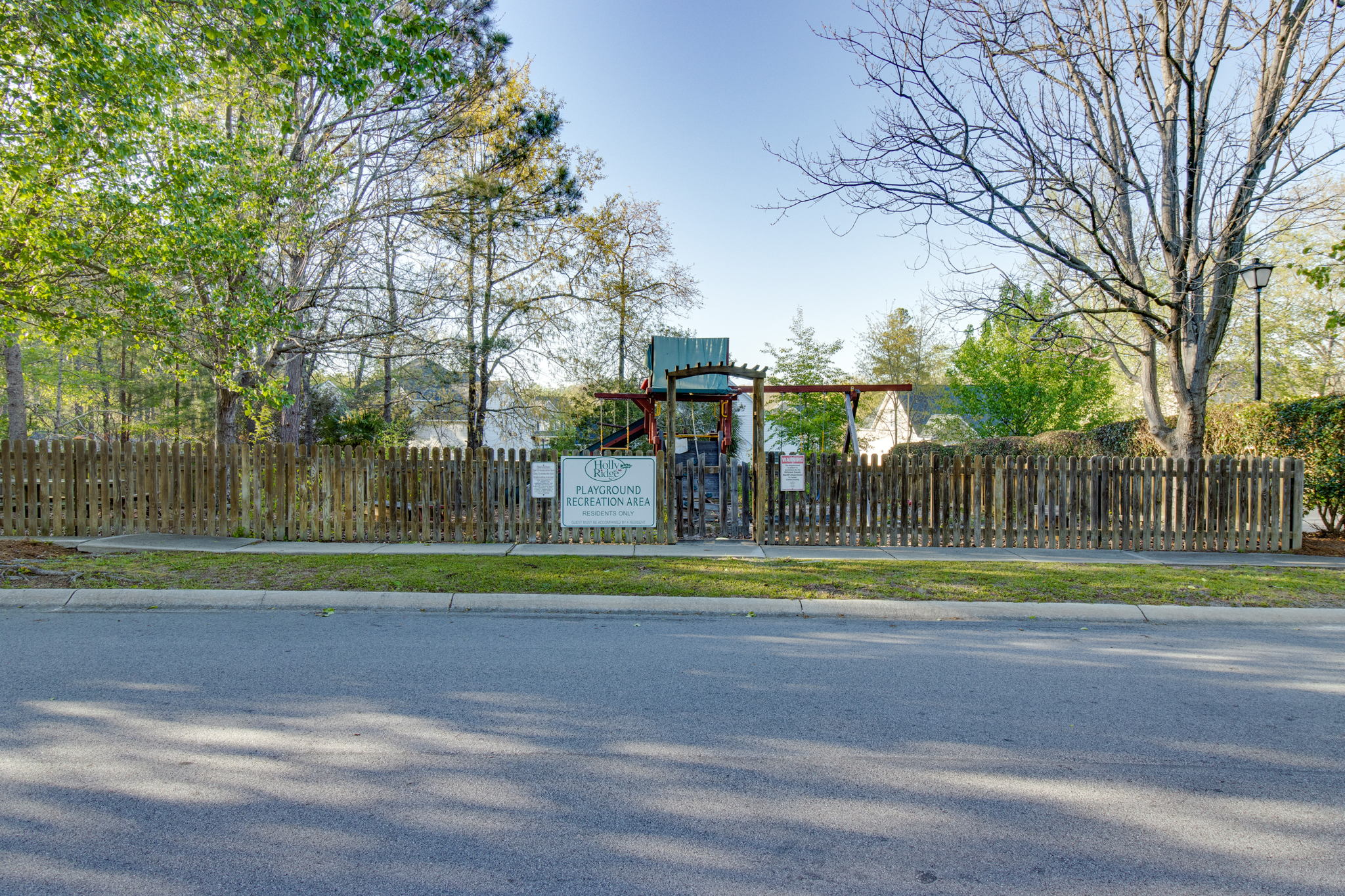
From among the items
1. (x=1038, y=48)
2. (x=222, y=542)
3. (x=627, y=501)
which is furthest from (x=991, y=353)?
(x=222, y=542)

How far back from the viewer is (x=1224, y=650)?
6.46m

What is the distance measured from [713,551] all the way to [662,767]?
7264 millimetres

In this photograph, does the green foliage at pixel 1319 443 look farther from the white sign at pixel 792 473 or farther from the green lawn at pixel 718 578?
the white sign at pixel 792 473

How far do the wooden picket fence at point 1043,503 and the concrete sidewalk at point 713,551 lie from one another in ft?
1.11

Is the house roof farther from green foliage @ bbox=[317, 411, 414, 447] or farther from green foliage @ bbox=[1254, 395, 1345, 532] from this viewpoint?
green foliage @ bbox=[317, 411, 414, 447]

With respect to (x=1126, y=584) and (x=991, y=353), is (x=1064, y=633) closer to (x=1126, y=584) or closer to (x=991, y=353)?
(x=1126, y=584)

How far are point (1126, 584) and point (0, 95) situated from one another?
14741mm

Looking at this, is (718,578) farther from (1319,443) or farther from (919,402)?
(919,402)

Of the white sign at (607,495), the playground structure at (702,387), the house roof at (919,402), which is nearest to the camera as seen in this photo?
the white sign at (607,495)

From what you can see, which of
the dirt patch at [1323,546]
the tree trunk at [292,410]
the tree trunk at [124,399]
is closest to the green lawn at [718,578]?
the dirt patch at [1323,546]

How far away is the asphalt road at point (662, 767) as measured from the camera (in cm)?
302

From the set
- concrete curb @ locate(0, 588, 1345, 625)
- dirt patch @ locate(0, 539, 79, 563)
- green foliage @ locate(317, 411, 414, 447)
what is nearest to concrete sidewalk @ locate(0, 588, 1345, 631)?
concrete curb @ locate(0, 588, 1345, 625)

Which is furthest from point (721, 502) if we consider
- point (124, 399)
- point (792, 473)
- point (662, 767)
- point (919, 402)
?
point (919, 402)

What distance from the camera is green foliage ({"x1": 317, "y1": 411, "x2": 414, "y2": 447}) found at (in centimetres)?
2294
